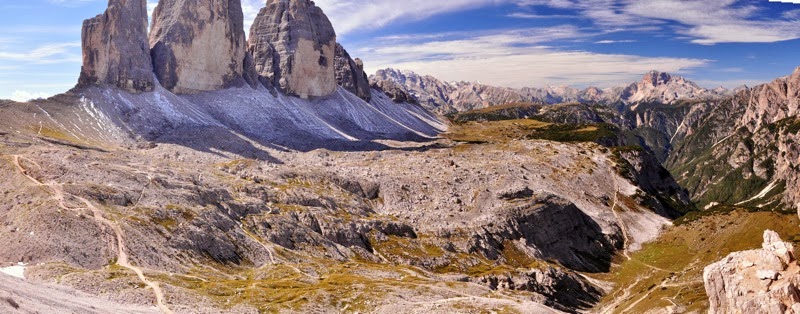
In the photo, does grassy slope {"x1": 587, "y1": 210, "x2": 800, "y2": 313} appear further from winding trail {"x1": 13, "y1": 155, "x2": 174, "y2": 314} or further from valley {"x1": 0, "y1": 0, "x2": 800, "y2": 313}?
winding trail {"x1": 13, "y1": 155, "x2": 174, "y2": 314}

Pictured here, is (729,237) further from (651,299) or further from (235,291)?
(235,291)

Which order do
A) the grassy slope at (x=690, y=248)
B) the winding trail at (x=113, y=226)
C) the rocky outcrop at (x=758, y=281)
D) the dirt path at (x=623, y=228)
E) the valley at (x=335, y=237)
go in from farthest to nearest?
the dirt path at (x=623, y=228) < the grassy slope at (x=690, y=248) < the valley at (x=335, y=237) < the winding trail at (x=113, y=226) < the rocky outcrop at (x=758, y=281)

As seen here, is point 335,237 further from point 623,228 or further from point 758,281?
point 623,228

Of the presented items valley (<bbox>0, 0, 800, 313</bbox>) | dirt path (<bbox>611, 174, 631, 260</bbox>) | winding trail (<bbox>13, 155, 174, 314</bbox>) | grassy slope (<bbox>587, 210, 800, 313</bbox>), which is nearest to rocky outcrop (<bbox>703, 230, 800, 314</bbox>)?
valley (<bbox>0, 0, 800, 313</bbox>)

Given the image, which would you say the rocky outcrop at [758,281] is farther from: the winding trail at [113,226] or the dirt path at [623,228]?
the dirt path at [623,228]

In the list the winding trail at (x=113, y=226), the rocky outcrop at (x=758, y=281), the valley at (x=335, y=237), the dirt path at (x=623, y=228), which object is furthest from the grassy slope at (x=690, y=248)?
the winding trail at (x=113, y=226)

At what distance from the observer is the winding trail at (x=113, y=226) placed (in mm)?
76856

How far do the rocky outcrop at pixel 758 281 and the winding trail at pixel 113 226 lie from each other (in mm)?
57454

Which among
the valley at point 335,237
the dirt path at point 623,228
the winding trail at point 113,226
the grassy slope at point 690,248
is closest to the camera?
the winding trail at point 113,226

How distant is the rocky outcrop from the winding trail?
57454 mm

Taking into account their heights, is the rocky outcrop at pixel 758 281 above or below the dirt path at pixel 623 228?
above

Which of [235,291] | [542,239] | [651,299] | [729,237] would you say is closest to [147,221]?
[235,291]

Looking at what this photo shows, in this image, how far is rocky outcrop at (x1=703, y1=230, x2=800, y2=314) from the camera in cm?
5272

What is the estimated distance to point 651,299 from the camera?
97.2m
